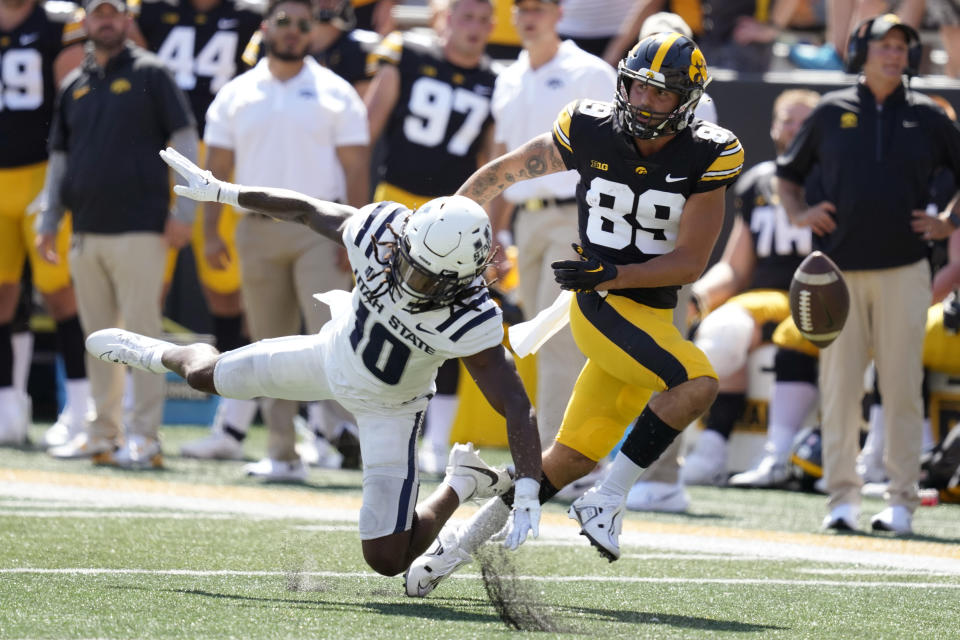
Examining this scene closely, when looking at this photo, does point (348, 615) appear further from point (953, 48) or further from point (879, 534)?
point (953, 48)

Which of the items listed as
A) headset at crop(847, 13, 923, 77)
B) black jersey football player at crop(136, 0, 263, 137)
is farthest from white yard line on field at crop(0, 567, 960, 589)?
black jersey football player at crop(136, 0, 263, 137)

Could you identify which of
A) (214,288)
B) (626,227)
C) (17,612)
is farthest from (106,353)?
(214,288)

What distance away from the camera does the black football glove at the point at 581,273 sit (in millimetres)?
4590

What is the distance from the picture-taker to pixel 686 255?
15.6 ft

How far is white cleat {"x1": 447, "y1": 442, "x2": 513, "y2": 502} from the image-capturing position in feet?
15.6

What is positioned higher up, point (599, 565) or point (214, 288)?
point (599, 565)

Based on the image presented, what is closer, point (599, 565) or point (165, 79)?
point (599, 565)

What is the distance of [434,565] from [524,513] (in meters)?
0.53

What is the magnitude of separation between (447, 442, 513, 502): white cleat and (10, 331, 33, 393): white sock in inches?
182

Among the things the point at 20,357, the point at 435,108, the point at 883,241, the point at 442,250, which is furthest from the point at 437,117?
the point at 442,250

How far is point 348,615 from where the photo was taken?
4098 mm

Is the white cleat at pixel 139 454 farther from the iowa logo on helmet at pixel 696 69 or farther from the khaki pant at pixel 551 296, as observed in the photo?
the iowa logo on helmet at pixel 696 69

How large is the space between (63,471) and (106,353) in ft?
8.50

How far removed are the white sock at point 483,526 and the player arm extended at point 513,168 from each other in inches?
41.8
